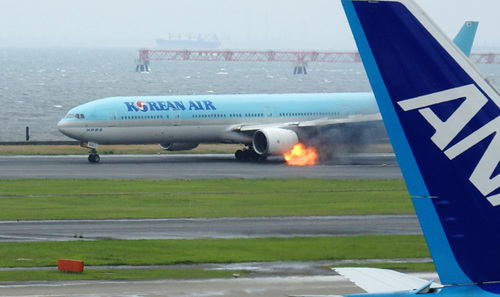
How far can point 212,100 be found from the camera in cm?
5722

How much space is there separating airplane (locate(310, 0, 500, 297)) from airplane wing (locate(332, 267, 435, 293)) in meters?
0.67

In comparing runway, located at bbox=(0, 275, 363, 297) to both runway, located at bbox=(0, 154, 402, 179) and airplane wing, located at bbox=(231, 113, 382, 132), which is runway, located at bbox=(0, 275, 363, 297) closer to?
runway, located at bbox=(0, 154, 402, 179)

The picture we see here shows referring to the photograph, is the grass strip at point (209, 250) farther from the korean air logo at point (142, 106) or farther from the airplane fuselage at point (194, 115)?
the korean air logo at point (142, 106)

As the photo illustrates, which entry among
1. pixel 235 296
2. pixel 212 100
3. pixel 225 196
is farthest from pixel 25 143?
pixel 235 296

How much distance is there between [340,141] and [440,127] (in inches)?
1924

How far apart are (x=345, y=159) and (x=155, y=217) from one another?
24.6 m

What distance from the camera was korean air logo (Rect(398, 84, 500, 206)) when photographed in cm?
833

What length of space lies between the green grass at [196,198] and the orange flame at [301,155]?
9.82 metres

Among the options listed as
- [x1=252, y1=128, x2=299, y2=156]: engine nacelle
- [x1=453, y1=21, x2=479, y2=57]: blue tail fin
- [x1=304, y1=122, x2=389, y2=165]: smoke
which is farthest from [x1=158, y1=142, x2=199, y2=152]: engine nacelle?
[x1=453, y1=21, x2=479, y2=57]: blue tail fin

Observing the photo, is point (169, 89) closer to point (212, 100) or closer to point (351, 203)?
point (212, 100)

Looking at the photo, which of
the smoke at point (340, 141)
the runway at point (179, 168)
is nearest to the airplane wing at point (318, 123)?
the smoke at point (340, 141)

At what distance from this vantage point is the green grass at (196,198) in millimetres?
35281

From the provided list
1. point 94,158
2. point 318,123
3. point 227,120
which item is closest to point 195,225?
point 94,158

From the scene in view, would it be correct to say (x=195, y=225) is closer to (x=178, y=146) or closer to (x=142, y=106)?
(x=142, y=106)
